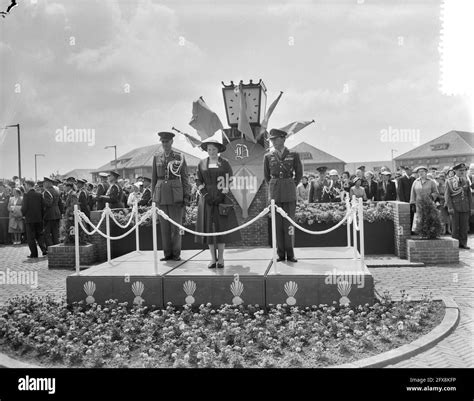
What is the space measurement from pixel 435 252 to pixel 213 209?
525cm

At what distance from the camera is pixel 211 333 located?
6078mm

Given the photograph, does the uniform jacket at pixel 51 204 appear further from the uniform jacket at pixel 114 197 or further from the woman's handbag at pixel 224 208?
the woman's handbag at pixel 224 208

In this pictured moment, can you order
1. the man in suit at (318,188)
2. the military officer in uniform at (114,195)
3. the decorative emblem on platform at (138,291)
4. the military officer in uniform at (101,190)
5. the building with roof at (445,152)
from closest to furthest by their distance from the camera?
the decorative emblem on platform at (138,291) < the military officer in uniform at (114,195) < the military officer in uniform at (101,190) < the man in suit at (318,188) < the building with roof at (445,152)

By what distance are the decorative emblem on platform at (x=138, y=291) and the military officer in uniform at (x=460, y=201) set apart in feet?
27.7

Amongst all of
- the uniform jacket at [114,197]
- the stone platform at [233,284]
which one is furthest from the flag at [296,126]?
the stone platform at [233,284]

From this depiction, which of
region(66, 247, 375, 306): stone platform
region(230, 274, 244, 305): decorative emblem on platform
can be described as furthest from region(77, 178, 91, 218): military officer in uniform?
region(230, 274, 244, 305): decorative emblem on platform

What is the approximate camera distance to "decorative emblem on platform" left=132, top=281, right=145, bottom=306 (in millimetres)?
7434

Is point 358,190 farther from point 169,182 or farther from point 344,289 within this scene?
point 344,289

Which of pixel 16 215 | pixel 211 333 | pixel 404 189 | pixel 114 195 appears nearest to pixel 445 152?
pixel 404 189

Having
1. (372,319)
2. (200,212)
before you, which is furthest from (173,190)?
(372,319)

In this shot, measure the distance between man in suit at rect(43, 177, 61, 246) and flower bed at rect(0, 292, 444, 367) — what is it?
22.4 ft

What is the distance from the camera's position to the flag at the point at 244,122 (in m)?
12.0

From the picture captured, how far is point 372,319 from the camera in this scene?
6.35 meters

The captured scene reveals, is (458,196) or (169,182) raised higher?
(169,182)
